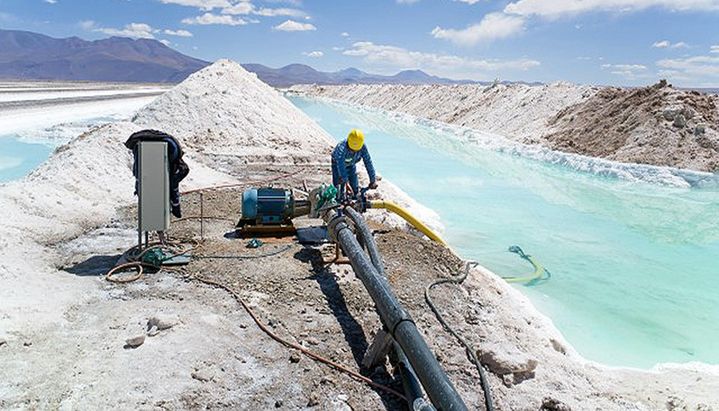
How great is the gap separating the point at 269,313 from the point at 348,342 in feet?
2.93

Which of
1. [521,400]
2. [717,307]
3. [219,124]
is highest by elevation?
[219,124]

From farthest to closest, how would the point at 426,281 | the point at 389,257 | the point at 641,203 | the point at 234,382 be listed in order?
the point at 641,203
the point at 389,257
the point at 426,281
the point at 234,382

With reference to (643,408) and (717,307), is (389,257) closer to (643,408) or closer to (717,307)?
(643,408)

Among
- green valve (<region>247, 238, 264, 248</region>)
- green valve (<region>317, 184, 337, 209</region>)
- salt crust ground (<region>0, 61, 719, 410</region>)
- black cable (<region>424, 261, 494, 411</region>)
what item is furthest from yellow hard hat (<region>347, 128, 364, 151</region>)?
black cable (<region>424, 261, 494, 411</region>)

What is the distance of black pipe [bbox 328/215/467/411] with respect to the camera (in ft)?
11.0

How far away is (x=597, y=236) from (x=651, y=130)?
13.8 meters

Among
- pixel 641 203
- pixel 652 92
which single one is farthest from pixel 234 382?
pixel 652 92

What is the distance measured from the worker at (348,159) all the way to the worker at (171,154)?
222cm

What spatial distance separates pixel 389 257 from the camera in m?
6.88

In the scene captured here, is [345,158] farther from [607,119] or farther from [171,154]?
[607,119]

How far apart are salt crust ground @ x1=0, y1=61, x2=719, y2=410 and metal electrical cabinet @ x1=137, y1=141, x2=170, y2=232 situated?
676mm

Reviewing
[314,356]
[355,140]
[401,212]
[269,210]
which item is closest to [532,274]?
[401,212]

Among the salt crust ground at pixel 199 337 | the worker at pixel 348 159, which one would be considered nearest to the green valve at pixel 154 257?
the salt crust ground at pixel 199 337

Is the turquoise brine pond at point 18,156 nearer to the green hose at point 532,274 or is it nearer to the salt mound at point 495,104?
the green hose at point 532,274
